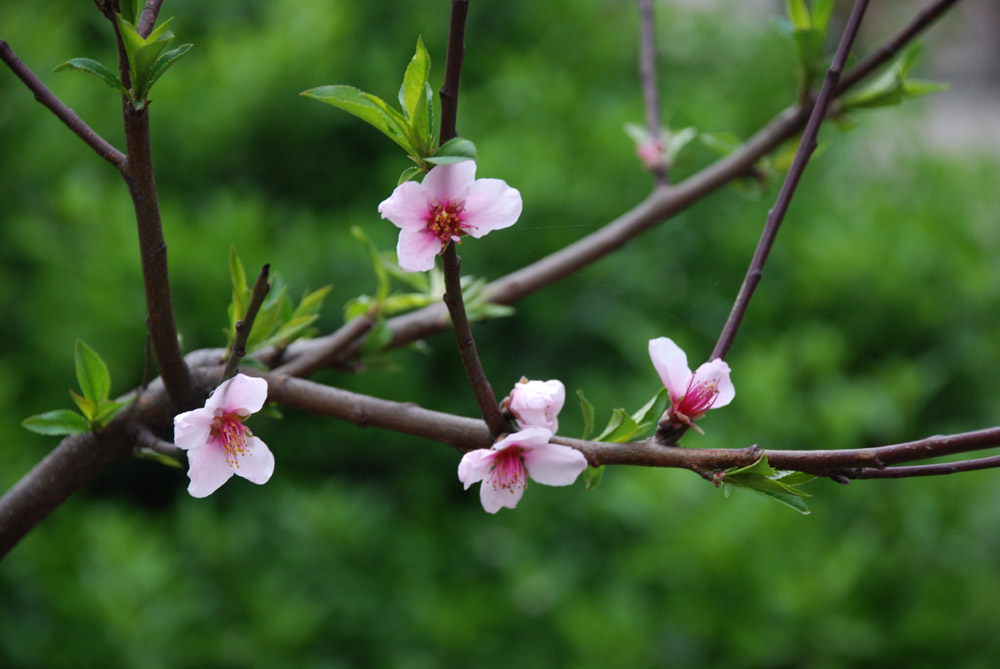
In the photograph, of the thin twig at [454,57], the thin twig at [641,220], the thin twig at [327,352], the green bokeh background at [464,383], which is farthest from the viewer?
the green bokeh background at [464,383]

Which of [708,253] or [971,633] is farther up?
[708,253]

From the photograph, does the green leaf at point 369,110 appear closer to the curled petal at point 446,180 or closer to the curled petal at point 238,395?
the curled petal at point 446,180

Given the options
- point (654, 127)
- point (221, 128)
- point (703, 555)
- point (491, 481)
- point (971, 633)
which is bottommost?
A: point (491, 481)

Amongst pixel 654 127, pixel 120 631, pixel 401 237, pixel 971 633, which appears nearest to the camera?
pixel 401 237

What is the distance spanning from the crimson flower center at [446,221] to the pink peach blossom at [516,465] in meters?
0.09

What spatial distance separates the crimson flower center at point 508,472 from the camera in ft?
1.44

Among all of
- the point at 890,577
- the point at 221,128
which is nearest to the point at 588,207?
the point at 221,128

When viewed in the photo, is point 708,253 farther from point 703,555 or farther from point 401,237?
point 401,237

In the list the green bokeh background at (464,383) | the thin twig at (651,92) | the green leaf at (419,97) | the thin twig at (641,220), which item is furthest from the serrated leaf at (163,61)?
the green bokeh background at (464,383)

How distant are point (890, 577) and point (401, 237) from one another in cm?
140

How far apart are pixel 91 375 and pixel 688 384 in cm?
34

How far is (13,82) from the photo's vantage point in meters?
1.73

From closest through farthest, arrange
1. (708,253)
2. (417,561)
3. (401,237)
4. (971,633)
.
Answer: (401,237) → (971,633) → (417,561) → (708,253)

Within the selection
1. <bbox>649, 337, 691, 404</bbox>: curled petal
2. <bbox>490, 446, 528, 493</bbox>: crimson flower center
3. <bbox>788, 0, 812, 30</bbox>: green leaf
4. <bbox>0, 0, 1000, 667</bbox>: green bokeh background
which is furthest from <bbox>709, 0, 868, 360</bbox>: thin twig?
<bbox>0, 0, 1000, 667</bbox>: green bokeh background
